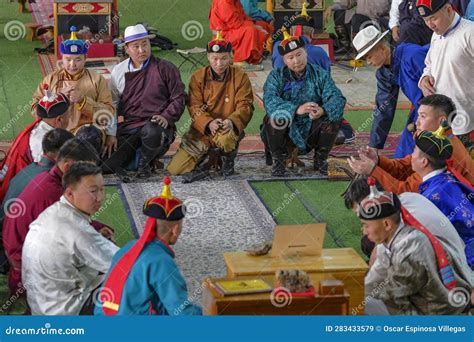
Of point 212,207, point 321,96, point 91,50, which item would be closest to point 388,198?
point 212,207

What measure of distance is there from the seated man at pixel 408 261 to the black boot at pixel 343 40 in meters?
8.23

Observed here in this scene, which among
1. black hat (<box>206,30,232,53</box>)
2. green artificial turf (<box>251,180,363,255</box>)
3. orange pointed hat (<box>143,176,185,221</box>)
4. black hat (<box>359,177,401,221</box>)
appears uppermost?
orange pointed hat (<box>143,176,185,221</box>)

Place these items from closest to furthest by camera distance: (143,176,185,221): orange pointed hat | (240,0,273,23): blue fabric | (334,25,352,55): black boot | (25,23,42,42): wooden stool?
1. (143,176,185,221): orange pointed hat
2. (240,0,273,23): blue fabric
3. (334,25,352,55): black boot
4. (25,23,42,42): wooden stool

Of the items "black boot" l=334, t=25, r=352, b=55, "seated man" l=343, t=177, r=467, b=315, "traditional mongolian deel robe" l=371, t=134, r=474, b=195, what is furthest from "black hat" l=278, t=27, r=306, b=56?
"black boot" l=334, t=25, r=352, b=55

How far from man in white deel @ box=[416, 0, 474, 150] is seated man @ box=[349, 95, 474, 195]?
756 mm

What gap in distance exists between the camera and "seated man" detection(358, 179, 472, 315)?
17.6 ft

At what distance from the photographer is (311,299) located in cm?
525

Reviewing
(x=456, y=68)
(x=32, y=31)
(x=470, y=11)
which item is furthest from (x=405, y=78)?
(x=32, y=31)

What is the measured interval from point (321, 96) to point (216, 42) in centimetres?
90

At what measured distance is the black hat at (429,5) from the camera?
25.4ft

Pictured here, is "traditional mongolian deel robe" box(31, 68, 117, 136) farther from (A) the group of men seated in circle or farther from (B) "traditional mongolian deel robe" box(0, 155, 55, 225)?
(B) "traditional mongolian deel robe" box(0, 155, 55, 225)

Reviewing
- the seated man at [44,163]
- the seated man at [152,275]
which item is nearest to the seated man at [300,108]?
the seated man at [44,163]

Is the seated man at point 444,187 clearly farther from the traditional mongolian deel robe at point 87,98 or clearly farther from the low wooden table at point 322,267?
the traditional mongolian deel robe at point 87,98

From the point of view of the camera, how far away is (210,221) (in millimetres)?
7805
